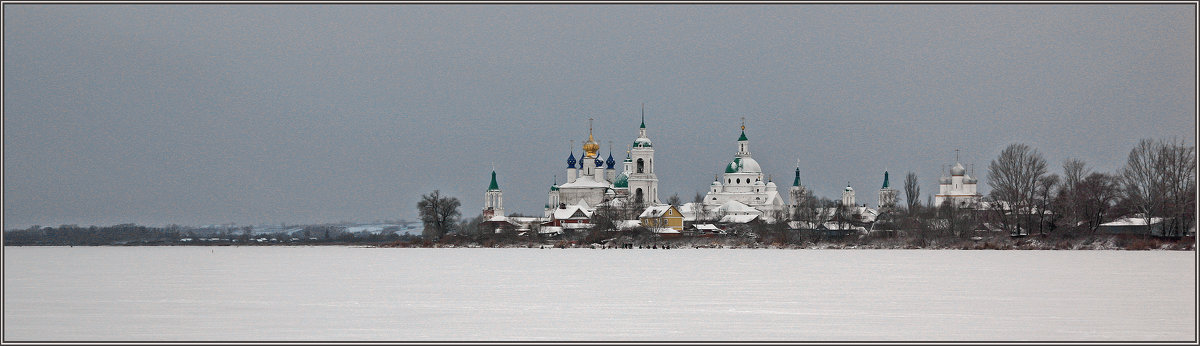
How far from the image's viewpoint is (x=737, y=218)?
9994 cm

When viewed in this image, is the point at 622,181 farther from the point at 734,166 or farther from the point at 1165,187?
the point at 1165,187

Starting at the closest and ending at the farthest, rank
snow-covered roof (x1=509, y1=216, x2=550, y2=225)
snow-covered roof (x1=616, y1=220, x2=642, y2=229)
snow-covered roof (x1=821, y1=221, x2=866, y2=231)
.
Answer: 1. snow-covered roof (x1=821, y1=221, x2=866, y2=231)
2. snow-covered roof (x1=616, y1=220, x2=642, y2=229)
3. snow-covered roof (x1=509, y1=216, x2=550, y2=225)

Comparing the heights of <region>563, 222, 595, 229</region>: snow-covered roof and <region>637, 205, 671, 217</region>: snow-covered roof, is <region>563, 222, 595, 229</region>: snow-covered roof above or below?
below

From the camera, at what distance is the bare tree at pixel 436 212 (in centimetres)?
8425

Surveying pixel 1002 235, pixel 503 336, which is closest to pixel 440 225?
pixel 1002 235

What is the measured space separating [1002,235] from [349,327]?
169 feet

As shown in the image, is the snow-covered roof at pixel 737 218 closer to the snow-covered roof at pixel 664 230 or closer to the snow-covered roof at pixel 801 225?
the snow-covered roof at pixel 664 230

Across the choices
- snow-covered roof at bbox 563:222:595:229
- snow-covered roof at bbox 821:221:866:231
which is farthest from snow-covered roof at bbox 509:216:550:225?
snow-covered roof at bbox 821:221:866:231

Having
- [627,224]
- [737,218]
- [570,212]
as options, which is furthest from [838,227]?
[570,212]

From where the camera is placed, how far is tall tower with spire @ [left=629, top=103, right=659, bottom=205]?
10775cm

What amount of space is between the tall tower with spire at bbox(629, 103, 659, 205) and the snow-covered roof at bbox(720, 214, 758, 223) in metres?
8.43

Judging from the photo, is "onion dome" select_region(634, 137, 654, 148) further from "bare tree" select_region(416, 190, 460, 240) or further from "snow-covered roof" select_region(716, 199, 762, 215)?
"bare tree" select_region(416, 190, 460, 240)

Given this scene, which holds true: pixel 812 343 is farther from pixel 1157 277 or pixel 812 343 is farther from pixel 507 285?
pixel 1157 277

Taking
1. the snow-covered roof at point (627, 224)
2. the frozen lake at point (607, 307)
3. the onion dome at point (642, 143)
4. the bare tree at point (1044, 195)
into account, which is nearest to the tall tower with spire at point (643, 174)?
the onion dome at point (642, 143)
